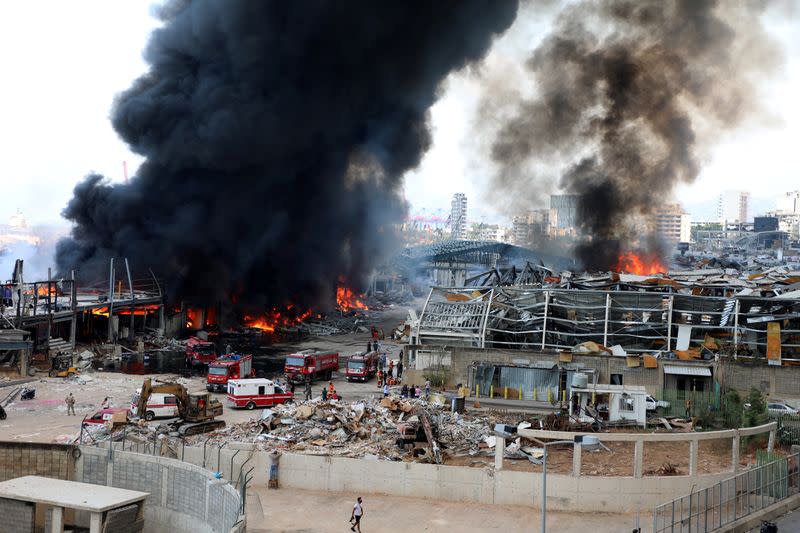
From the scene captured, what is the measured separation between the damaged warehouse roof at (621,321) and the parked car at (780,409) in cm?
405

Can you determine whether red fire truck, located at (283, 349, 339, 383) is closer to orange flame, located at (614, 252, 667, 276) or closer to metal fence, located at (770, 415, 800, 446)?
metal fence, located at (770, 415, 800, 446)

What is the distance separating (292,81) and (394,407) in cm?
4356

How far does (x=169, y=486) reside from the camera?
727 inches

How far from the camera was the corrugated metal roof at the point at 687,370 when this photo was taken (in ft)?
97.1

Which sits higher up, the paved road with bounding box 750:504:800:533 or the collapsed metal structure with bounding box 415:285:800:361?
the collapsed metal structure with bounding box 415:285:800:361

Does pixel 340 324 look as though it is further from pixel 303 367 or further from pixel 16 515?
pixel 16 515

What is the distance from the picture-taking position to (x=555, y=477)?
18984 mm

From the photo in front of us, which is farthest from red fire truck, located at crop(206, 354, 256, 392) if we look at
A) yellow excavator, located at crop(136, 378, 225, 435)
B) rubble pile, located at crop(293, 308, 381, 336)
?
rubble pile, located at crop(293, 308, 381, 336)

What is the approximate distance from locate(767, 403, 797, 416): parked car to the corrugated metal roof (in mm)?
2555

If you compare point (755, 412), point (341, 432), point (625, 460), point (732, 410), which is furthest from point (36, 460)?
point (732, 410)

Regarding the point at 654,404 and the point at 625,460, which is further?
the point at 654,404

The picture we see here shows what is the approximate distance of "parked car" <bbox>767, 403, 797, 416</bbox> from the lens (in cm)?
2615

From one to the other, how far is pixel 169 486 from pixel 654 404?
16.1 m

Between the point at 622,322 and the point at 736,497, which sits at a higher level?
the point at 622,322
